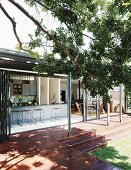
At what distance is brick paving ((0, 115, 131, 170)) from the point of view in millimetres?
7375

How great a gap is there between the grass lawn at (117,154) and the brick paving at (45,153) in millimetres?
639

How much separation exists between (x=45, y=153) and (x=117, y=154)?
122 inches

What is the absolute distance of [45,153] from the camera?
330 inches

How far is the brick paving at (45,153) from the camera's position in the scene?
24.2ft

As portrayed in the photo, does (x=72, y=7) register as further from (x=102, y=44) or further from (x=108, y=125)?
(x=108, y=125)

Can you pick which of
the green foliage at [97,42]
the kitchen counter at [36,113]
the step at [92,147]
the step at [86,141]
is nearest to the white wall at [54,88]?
the kitchen counter at [36,113]

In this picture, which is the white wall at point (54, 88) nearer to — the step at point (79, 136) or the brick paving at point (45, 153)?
the brick paving at point (45, 153)

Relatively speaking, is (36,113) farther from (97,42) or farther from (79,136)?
(97,42)

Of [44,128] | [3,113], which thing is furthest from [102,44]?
[44,128]

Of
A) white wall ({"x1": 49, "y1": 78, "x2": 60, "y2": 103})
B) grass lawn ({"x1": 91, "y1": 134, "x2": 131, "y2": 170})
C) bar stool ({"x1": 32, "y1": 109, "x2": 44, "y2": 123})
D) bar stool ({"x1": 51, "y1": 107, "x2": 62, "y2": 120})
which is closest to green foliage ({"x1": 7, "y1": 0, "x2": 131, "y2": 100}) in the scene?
grass lawn ({"x1": 91, "y1": 134, "x2": 131, "y2": 170})

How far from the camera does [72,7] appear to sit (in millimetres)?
7539

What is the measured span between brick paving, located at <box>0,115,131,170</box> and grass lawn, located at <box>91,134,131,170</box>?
639 millimetres

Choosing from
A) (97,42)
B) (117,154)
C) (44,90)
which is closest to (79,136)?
(117,154)

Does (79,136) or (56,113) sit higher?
(56,113)
